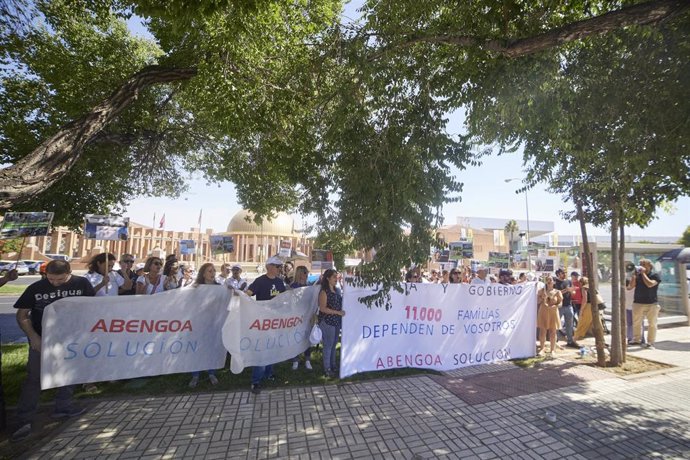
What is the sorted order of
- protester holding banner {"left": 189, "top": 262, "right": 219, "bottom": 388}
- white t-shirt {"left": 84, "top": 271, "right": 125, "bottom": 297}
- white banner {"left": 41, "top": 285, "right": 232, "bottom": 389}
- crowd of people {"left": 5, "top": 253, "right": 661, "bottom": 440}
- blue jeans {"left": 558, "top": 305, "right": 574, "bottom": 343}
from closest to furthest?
1. crowd of people {"left": 5, "top": 253, "right": 661, "bottom": 440}
2. white banner {"left": 41, "top": 285, "right": 232, "bottom": 389}
3. protester holding banner {"left": 189, "top": 262, "right": 219, "bottom": 388}
4. white t-shirt {"left": 84, "top": 271, "right": 125, "bottom": 297}
5. blue jeans {"left": 558, "top": 305, "right": 574, "bottom": 343}

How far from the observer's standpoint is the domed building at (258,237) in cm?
6719

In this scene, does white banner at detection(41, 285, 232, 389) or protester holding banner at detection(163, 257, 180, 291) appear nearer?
white banner at detection(41, 285, 232, 389)

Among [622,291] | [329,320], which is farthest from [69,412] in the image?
[622,291]

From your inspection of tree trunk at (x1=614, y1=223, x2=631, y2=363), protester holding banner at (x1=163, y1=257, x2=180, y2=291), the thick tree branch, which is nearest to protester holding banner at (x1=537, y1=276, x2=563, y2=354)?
tree trunk at (x1=614, y1=223, x2=631, y2=363)

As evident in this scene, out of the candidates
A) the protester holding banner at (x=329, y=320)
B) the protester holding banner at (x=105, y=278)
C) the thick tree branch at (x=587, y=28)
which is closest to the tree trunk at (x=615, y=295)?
the thick tree branch at (x=587, y=28)

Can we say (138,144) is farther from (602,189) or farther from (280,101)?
Answer: (602,189)

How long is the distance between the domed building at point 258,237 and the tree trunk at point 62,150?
2354 inches

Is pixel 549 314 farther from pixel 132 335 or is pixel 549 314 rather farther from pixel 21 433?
pixel 21 433

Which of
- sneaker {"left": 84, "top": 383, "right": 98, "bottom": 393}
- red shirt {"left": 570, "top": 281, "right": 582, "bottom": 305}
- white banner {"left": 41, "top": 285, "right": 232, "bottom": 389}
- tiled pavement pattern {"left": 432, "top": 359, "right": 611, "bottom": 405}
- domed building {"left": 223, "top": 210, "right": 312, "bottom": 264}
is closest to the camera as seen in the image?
white banner {"left": 41, "top": 285, "right": 232, "bottom": 389}

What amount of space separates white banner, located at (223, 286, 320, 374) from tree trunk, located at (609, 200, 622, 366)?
632 cm

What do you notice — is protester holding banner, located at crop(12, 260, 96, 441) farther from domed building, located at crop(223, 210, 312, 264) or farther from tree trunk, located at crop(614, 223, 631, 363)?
domed building, located at crop(223, 210, 312, 264)

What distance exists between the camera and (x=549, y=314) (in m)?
7.89

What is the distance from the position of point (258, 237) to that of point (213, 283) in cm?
6440

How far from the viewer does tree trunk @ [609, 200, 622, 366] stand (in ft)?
23.0
